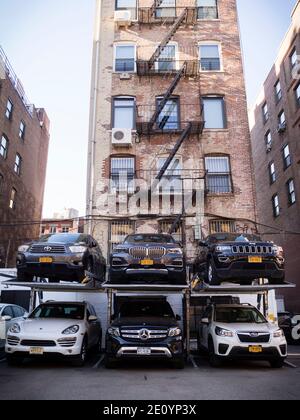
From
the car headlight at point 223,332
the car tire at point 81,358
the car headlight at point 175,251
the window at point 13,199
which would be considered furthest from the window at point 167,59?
the car tire at point 81,358

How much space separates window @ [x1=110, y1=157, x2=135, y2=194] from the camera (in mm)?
18433

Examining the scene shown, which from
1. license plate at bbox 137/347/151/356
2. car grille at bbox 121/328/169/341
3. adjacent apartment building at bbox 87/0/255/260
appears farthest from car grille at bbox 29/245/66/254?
adjacent apartment building at bbox 87/0/255/260

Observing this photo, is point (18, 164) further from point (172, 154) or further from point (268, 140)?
point (268, 140)

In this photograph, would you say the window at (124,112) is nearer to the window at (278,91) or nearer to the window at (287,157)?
the window at (287,157)

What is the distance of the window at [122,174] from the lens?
60.5 feet

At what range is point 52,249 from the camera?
1009 cm

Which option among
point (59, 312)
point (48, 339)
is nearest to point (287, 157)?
point (59, 312)

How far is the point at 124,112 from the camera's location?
20156mm

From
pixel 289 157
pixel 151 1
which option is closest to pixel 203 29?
pixel 151 1

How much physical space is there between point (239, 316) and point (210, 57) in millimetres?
16195

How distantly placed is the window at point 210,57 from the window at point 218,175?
5783mm

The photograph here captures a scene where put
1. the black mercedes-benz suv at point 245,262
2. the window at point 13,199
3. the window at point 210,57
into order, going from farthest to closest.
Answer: the window at point 13,199 < the window at point 210,57 < the black mercedes-benz suv at point 245,262

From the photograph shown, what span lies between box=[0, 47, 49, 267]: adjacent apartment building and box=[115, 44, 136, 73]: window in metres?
8.00

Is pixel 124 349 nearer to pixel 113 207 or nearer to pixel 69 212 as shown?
pixel 113 207
